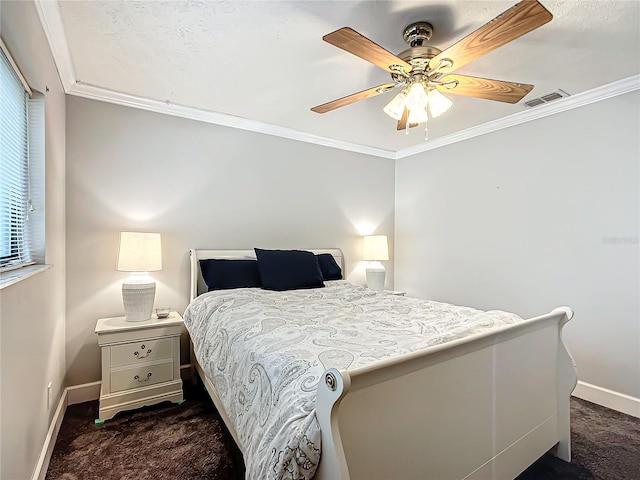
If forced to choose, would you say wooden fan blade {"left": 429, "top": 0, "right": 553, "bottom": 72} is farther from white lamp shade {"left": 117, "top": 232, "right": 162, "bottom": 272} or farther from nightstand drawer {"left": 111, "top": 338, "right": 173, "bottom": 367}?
nightstand drawer {"left": 111, "top": 338, "right": 173, "bottom": 367}

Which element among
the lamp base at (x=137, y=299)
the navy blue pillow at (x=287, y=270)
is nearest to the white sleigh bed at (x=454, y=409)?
the lamp base at (x=137, y=299)

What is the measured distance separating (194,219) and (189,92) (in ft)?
3.53

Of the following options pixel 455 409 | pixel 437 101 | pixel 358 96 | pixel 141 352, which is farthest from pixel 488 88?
pixel 141 352

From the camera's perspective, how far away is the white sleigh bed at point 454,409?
40.5 inches

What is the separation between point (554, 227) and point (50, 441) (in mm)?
3904

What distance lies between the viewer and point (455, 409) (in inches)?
52.6

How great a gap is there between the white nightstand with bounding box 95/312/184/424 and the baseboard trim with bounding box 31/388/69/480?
0.76ft

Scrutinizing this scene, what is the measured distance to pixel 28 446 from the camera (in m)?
1.47

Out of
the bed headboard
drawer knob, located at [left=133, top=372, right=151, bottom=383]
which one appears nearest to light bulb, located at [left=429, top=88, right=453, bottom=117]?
the bed headboard

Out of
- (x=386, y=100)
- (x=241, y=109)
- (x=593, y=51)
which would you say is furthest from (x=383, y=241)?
(x=593, y=51)

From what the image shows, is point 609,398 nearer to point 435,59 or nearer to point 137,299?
point 435,59

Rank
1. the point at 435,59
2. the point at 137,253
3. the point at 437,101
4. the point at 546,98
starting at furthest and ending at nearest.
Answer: the point at 546,98
the point at 137,253
the point at 437,101
the point at 435,59

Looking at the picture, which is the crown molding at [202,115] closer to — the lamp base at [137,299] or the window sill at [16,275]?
the lamp base at [137,299]

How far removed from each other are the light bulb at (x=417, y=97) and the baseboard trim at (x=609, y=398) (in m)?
2.59
